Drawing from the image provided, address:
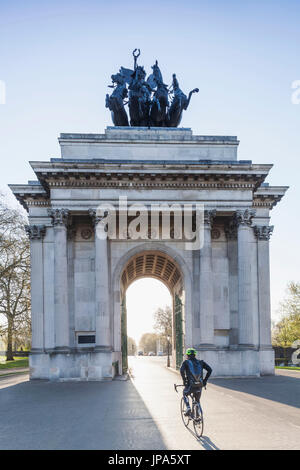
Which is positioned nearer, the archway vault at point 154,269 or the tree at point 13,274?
the archway vault at point 154,269

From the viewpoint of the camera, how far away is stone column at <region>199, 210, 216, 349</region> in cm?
3069

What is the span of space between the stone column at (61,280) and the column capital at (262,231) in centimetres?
1245

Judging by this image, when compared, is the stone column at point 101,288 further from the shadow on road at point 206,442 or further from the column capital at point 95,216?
the shadow on road at point 206,442

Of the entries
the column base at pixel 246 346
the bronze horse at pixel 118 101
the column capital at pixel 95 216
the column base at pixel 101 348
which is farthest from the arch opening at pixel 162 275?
the bronze horse at pixel 118 101

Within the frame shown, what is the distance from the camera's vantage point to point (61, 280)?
30.7m

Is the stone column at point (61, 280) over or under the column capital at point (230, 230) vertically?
under

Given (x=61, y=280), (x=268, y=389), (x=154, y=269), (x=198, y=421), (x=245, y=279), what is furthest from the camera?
(x=154, y=269)

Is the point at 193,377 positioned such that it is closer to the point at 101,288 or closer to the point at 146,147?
the point at 101,288

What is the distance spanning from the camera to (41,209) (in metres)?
33.5

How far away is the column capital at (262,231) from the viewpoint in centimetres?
3425

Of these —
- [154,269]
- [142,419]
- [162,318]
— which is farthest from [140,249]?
[162,318]

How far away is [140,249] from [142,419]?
65.8 ft
